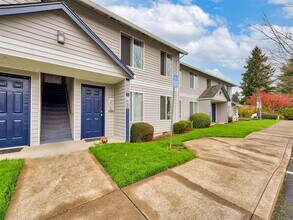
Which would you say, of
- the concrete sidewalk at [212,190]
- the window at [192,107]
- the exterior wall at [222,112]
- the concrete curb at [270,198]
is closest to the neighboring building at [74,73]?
the concrete sidewalk at [212,190]

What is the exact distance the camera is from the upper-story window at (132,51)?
28.9 feet

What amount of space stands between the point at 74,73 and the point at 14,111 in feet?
7.73

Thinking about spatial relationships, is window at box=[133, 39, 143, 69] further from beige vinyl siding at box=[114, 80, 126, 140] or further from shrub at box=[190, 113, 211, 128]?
shrub at box=[190, 113, 211, 128]

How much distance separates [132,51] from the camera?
29.7 ft

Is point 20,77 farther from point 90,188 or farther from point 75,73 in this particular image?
point 90,188

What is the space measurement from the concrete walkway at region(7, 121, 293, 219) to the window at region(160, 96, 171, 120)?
6.42m

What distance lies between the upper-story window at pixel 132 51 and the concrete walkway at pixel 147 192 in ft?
19.9

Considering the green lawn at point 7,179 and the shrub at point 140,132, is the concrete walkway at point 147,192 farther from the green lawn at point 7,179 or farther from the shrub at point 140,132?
the shrub at point 140,132

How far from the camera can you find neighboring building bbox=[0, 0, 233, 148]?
460 centimetres

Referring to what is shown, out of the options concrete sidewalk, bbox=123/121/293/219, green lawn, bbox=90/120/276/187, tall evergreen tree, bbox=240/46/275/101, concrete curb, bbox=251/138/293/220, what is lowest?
concrete curb, bbox=251/138/293/220

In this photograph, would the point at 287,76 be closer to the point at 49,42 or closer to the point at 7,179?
the point at 49,42

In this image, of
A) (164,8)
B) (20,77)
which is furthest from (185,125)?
(20,77)

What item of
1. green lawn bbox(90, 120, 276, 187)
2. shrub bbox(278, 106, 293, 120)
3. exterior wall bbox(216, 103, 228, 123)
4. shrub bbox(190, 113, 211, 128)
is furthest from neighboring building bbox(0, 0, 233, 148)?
shrub bbox(278, 106, 293, 120)

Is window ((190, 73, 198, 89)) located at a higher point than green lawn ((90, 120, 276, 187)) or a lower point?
higher
